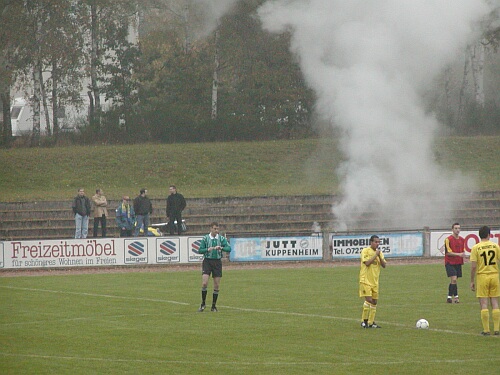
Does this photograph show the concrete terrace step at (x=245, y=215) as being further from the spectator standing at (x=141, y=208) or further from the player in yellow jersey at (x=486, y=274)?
the player in yellow jersey at (x=486, y=274)

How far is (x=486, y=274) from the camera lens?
60.7 ft

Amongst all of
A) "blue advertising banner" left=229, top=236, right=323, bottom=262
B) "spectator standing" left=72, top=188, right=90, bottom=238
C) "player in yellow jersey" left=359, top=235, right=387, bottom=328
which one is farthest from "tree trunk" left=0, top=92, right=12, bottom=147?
"player in yellow jersey" left=359, top=235, right=387, bottom=328

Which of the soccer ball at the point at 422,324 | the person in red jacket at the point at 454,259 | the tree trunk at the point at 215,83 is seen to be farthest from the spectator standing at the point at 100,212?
the soccer ball at the point at 422,324

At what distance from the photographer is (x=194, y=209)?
4425 centimetres

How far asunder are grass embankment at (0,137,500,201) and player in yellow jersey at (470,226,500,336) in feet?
91.6

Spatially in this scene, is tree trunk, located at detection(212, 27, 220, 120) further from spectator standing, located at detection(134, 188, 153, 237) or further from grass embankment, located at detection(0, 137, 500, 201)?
spectator standing, located at detection(134, 188, 153, 237)

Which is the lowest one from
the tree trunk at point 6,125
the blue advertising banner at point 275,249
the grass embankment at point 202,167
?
the blue advertising banner at point 275,249

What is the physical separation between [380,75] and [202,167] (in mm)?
18432

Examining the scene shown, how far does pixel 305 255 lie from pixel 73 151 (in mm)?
21380

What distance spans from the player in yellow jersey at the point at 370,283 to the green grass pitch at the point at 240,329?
465 millimetres

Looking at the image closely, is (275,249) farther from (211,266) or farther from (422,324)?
(422,324)

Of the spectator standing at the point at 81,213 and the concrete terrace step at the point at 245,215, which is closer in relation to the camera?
the spectator standing at the point at 81,213

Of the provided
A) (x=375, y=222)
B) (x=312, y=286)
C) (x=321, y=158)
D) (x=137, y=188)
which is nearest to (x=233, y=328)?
(x=312, y=286)

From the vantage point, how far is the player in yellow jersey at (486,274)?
18.5 m
